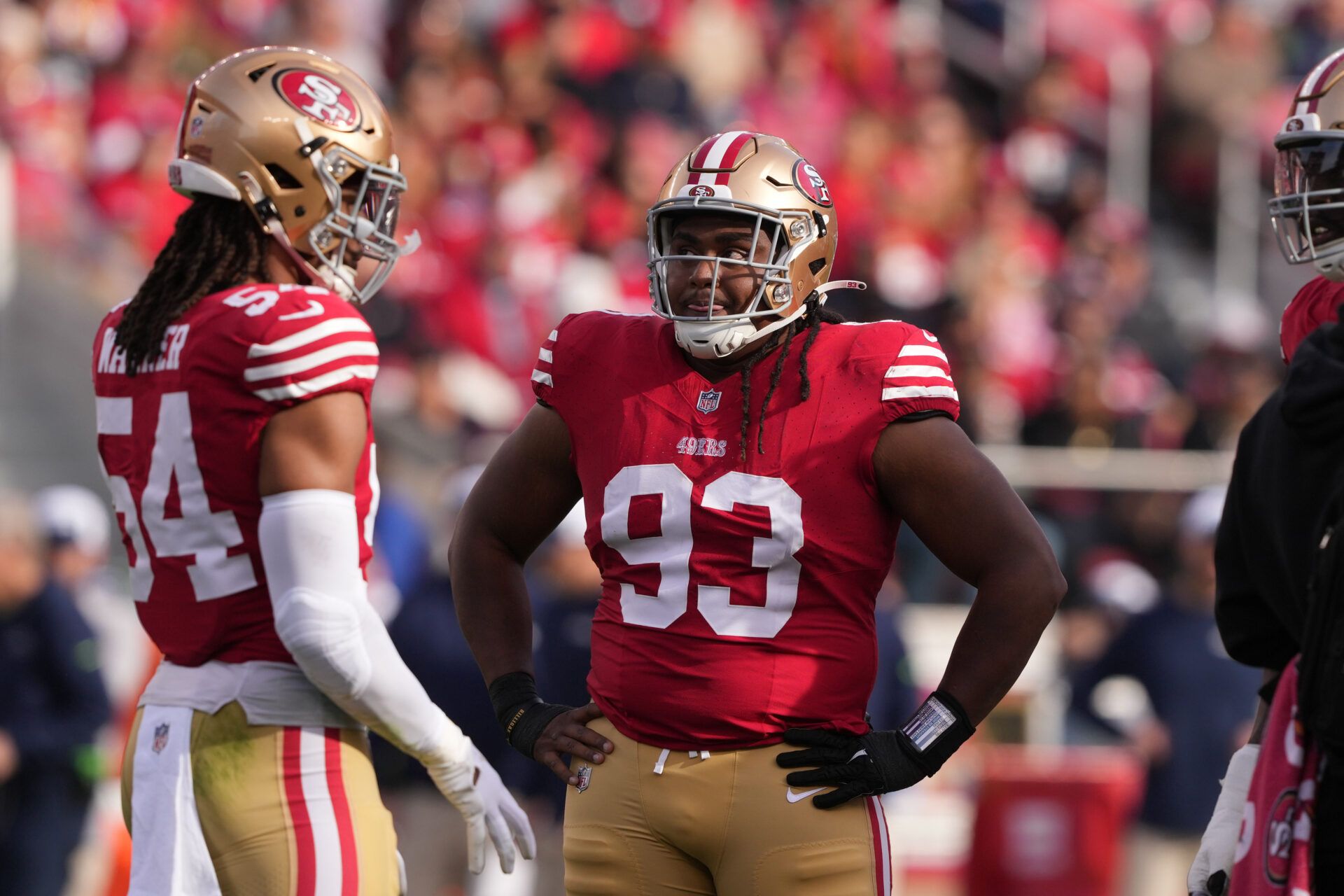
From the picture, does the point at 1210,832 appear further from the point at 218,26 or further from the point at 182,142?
the point at 218,26

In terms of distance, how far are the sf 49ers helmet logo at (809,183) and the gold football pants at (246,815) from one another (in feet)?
4.26

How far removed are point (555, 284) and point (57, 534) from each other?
3622 mm

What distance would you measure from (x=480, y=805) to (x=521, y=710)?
7.6 inches

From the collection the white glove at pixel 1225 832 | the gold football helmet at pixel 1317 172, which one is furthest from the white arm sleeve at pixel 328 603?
the gold football helmet at pixel 1317 172

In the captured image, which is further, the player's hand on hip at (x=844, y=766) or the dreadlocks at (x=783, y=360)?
the dreadlocks at (x=783, y=360)

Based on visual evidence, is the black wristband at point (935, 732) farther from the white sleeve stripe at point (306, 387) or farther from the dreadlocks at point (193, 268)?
the dreadlocks at point (193, 268)

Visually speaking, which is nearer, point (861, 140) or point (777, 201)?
point (777, 201)

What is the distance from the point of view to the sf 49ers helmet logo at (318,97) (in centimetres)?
325

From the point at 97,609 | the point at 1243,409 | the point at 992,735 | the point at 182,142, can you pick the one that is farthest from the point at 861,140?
the point at 182,142

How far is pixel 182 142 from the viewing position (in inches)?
130

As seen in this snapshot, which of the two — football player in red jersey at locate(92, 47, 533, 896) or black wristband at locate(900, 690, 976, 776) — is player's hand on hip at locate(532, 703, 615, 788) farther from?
black wristband at locate(900, 690, 976, 776)

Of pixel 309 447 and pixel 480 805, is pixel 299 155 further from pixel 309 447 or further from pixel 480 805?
pixel 480 805

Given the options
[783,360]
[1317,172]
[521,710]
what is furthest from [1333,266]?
[521,710]

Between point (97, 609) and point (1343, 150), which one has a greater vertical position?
point (1343, 150)
